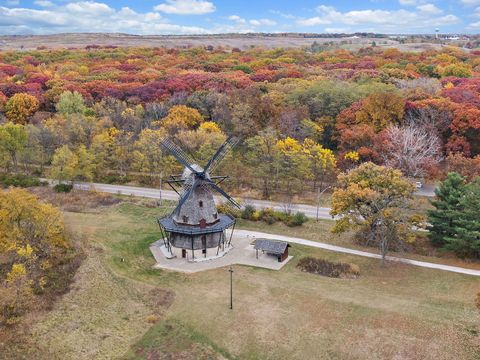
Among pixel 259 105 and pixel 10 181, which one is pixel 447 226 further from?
pixel 10 181

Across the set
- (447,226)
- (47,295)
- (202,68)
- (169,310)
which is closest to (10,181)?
(47,295)

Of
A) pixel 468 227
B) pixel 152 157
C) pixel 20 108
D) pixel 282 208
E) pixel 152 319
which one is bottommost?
pixel 152 319

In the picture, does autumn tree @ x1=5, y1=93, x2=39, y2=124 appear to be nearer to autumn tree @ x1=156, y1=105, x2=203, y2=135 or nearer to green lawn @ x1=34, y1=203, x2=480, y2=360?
autumn tree @ x1=156, y1=105, x2=203, y2=135

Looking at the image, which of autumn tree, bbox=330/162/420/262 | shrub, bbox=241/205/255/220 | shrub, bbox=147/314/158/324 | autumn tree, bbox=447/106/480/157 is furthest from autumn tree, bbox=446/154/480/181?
→ shrub, bbox=147/314/158/324

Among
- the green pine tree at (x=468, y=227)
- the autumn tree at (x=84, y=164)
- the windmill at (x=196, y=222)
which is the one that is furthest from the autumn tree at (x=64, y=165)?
the green pine tree at (x=468, y=227)

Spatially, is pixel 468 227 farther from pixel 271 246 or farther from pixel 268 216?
pixel 268 216

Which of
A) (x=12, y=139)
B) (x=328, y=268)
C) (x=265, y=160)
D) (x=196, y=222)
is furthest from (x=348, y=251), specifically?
(x=12, y=139)
